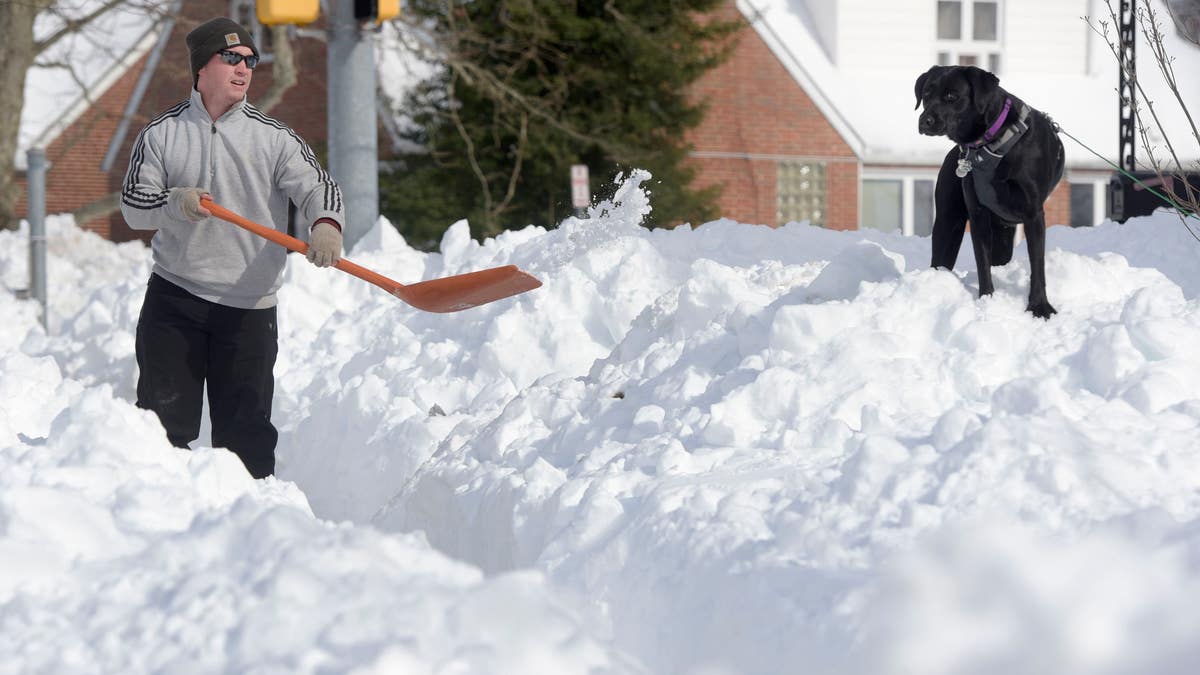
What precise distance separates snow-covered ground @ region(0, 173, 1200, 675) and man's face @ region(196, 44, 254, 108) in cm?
130

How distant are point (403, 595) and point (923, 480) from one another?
142 cm

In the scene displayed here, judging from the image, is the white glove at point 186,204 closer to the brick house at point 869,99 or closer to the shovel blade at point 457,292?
the shovel blade at point 457,292

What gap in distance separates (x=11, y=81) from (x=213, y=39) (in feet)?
39.9

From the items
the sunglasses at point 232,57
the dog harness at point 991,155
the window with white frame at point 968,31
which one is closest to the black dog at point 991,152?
the dog harness at point 991,155

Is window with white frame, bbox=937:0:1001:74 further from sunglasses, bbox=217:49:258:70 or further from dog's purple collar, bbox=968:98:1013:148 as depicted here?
sunglasses, bbox=217:49:258:70

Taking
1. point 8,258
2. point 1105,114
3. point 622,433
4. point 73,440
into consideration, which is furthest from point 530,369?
point 1105,114

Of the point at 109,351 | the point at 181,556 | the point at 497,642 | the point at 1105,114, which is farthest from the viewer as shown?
the point at 1105,114

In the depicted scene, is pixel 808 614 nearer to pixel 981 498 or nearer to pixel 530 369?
pixel 981 498

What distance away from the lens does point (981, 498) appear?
3.29 metres

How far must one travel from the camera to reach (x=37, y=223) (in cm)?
995

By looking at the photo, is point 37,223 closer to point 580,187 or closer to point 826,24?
point 580,187

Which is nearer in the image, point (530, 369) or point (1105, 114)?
point (530, 369)

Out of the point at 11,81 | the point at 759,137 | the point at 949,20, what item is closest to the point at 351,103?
the point at 11,81

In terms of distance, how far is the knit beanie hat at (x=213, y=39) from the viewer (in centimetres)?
460
